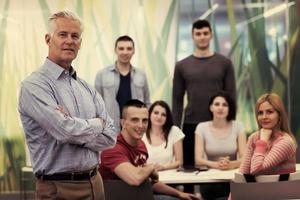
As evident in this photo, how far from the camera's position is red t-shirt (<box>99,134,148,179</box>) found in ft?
10.7

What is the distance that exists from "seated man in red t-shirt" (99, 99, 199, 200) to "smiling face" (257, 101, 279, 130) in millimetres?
702

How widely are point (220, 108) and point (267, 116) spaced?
1115 millimetres

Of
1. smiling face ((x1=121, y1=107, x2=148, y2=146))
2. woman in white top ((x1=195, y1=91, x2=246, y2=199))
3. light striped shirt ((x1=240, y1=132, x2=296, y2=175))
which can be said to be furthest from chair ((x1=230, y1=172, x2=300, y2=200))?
woman in white top ((x1=195, y1=91, x2=246, y2=199))

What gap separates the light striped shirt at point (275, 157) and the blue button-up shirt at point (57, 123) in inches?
50.8

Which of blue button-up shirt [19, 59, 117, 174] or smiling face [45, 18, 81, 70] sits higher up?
smiling face [45, 18, 81, 70]

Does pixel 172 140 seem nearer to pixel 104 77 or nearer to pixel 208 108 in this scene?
pixel 208 108

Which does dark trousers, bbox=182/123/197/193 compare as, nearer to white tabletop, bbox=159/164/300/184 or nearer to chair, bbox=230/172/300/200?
white tabletop, bbox=159/164/300/184

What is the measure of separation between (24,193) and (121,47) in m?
2.27

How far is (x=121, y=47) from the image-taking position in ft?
17.0

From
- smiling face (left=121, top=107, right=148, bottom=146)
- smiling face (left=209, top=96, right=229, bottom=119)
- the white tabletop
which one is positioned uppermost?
smiling face (left=209, top=96, right=229, bottom=119)

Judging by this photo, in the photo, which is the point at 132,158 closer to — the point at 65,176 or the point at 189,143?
the point at 65,176

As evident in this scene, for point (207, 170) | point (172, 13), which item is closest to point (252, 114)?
point (172, 13)

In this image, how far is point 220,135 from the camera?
15.3 ft

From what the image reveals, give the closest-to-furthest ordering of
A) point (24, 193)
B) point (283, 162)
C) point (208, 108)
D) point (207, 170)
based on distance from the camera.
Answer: point (283, 162) < point (207, 170) < point (208, 108) < point (24, 193)
